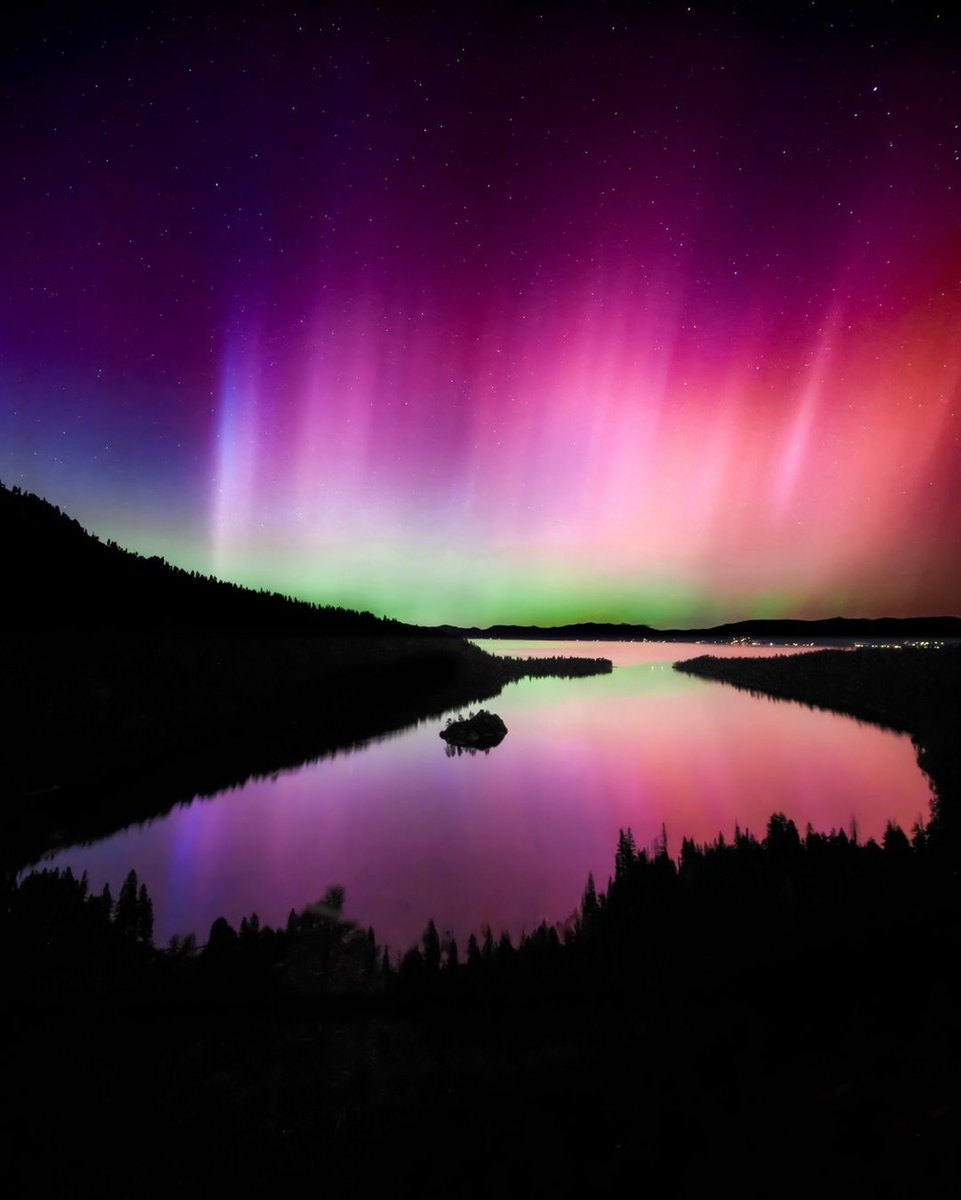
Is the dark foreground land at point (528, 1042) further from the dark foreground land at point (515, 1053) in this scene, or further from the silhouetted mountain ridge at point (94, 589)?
the silhouetted mountain ridge at point (94, 589)

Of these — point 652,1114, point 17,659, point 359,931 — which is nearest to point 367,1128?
point 652,1114

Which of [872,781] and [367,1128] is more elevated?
[367,1128]

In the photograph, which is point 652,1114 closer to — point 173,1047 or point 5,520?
point 173,1047

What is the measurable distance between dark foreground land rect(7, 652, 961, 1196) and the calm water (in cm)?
191

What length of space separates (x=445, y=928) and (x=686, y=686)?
2050 inches

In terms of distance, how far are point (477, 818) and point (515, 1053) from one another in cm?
968

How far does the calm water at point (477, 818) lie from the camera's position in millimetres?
9141

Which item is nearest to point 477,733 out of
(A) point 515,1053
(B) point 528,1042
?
(B) point 528,1042

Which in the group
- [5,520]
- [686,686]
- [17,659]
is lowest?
[686,686]

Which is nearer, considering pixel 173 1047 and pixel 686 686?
pixel 173 1047

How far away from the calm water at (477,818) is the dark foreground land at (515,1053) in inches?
75.0

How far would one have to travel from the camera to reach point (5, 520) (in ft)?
96.9

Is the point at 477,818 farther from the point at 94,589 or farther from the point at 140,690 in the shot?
the point at 94,589

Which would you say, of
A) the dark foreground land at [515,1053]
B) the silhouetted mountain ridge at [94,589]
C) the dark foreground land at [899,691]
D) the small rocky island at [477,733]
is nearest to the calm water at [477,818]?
the small rocky island at [477,733]
